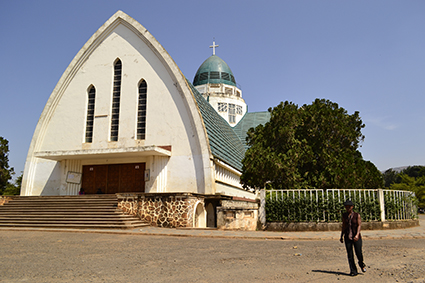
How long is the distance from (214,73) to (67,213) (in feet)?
93.4

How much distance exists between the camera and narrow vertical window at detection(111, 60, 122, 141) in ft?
68.2

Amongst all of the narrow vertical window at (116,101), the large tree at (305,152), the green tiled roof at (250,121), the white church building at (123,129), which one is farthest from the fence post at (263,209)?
the green tiled roof at (250,121)

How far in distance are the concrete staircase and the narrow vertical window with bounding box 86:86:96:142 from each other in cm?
506

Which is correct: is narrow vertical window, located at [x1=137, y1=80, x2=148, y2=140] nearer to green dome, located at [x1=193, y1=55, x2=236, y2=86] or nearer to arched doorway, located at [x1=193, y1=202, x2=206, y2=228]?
arched doorway, located at [x1=193, y1=202, x2=206, y2=228]

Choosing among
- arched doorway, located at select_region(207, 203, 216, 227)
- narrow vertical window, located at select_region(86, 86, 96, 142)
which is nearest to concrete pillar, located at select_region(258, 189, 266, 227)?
arched doorway, located at select_region(207, 203, 216, 227)

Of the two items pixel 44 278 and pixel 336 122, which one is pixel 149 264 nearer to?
pixel 44 278

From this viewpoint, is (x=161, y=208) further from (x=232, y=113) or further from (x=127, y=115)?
(x=232, y=113)

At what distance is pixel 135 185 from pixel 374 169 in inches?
519

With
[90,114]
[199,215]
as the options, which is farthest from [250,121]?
[199,215]

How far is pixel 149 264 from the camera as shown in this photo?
21.3 feet

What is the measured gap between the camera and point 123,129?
20.4m

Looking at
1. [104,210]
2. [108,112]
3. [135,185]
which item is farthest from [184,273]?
[108,112]

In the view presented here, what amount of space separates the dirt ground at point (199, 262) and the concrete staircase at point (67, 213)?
176 inches

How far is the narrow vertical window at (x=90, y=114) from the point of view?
2117cm
